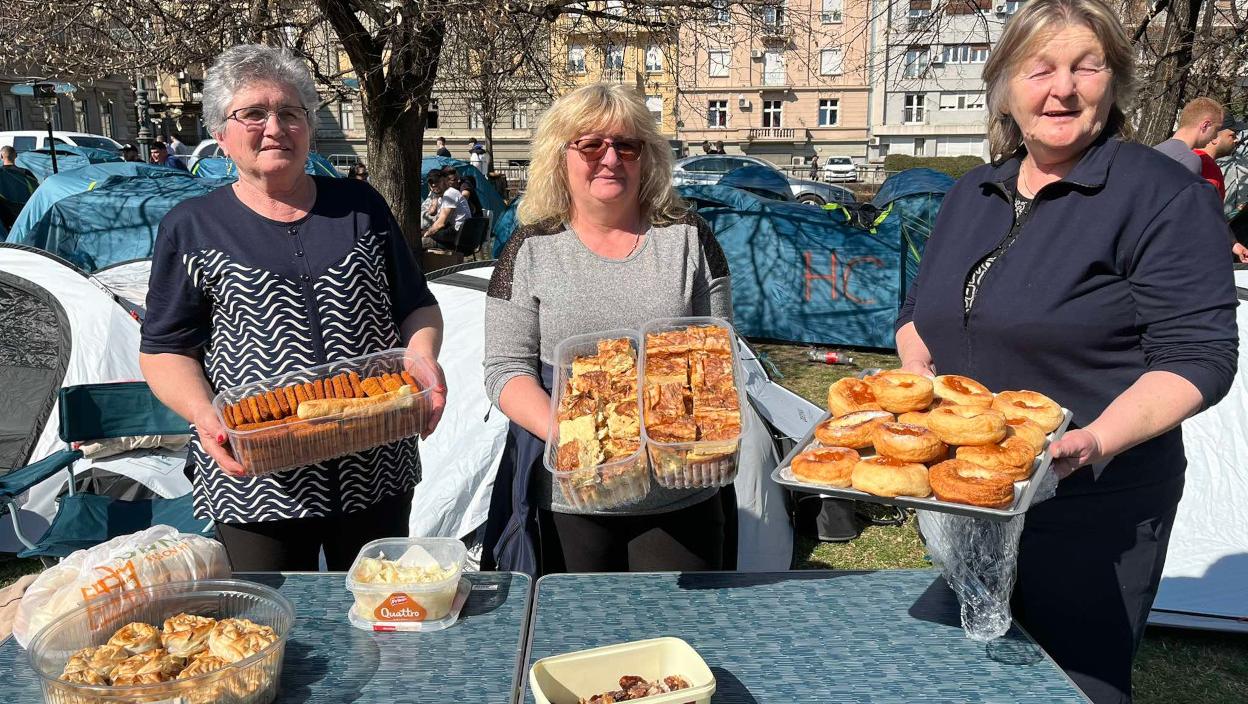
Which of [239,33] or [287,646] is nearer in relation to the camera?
[287,646]

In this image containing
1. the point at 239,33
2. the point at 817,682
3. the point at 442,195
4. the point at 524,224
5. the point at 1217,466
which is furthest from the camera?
the point at 442,195

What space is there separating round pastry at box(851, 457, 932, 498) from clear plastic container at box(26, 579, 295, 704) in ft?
3.39

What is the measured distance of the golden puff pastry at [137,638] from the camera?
60.3 inches

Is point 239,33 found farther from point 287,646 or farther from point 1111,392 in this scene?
point 1111,392

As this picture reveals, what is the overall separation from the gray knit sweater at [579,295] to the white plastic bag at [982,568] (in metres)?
0.61

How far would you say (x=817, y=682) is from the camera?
1624 millimetres

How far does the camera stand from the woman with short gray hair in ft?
6.96

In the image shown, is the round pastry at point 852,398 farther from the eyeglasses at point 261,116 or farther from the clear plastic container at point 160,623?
the eyeglasses at point 261,116

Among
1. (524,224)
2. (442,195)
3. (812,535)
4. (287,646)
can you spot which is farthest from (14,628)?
(442,195)

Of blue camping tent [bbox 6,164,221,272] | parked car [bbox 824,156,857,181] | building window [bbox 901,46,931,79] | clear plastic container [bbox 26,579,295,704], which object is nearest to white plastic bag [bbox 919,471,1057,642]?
clear plastic container [bbox 26,579,295,704]

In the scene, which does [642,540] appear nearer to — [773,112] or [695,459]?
[695,459]

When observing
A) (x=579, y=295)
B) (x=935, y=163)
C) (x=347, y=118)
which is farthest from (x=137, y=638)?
(x=347, y=118)

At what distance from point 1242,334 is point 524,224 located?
12.6 feet

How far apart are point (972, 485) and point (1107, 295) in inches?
22.6
